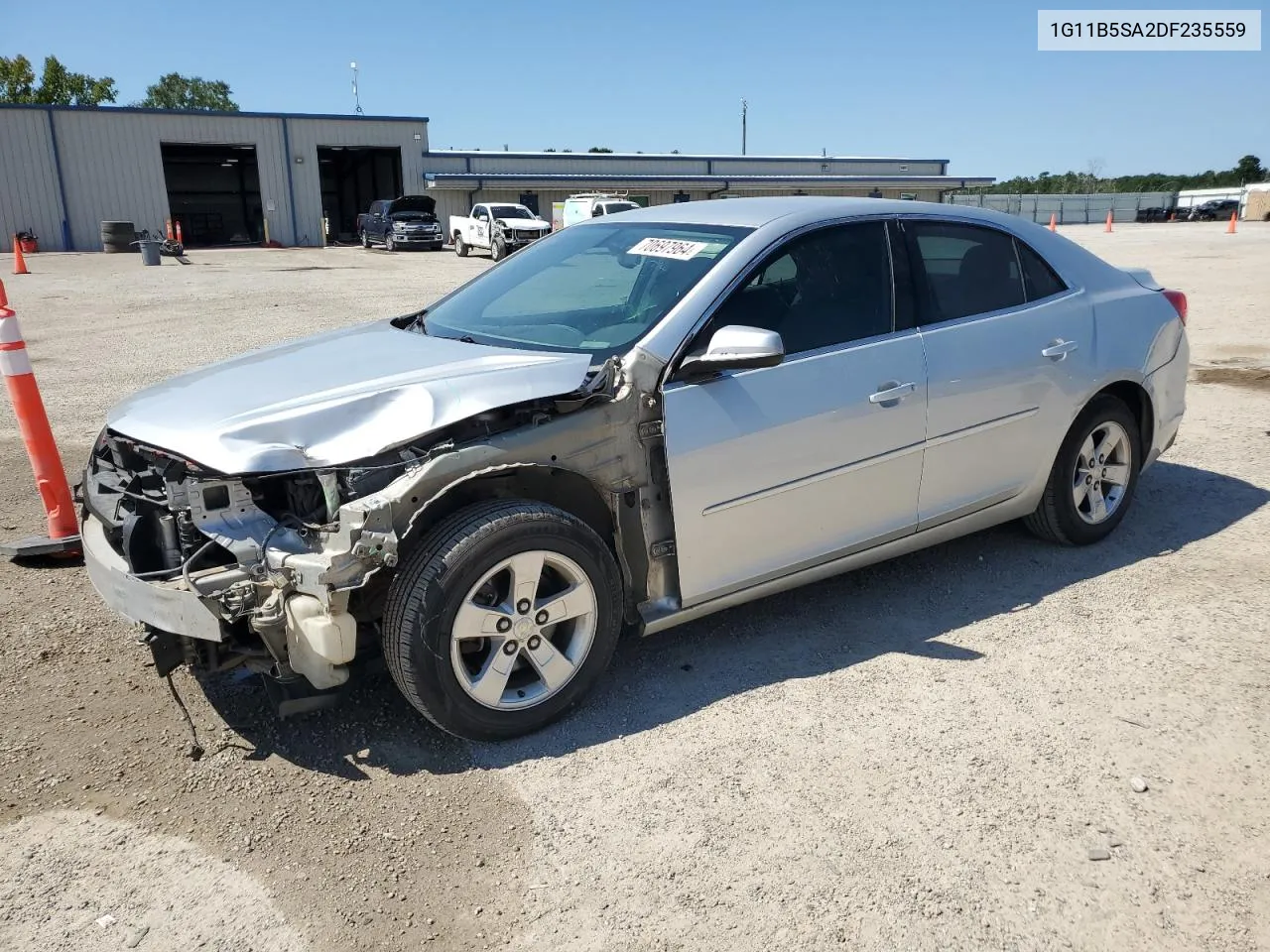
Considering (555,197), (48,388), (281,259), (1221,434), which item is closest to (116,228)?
(281,259)

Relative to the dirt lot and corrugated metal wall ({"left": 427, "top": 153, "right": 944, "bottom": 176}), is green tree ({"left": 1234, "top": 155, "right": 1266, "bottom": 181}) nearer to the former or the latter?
corrugated metal wall ({"left": 427, "top": 153, "right": 944, "bottom": 176})

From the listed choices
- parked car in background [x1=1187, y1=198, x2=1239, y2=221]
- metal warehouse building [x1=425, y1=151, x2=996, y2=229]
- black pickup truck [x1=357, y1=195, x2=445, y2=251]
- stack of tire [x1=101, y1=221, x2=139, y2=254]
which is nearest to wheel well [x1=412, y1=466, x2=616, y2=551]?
black pickup truck [x1=357, y1=195, x2=445, y2=251]

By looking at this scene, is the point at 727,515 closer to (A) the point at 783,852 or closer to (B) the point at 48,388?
(A) the point at 783,852

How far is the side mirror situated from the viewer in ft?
10.6

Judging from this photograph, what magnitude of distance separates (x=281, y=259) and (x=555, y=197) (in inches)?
804

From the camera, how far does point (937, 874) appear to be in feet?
8.36

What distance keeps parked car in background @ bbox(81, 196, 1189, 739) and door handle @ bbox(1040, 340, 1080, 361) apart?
2 centimetres

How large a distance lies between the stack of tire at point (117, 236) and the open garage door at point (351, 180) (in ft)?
38.2

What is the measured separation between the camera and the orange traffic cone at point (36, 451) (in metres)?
4.65

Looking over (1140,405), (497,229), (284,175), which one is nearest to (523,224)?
(497,229)

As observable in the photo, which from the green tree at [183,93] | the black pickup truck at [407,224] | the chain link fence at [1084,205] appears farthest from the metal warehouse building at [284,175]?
the green tree at [183,93]

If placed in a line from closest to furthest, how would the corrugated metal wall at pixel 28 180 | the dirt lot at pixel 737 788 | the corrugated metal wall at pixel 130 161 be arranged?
1. the dirt lot at pixel 737 788
2. the corrugated metal wall at pixel 28 180
3. the corrugated metal wall at pixel 130 161

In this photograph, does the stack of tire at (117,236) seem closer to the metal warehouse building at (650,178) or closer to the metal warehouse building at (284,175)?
the metal warehouse building at (284,175)

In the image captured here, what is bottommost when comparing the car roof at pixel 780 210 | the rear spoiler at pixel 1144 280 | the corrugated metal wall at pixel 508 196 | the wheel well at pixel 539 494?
the wheel well at pixel 539 494
